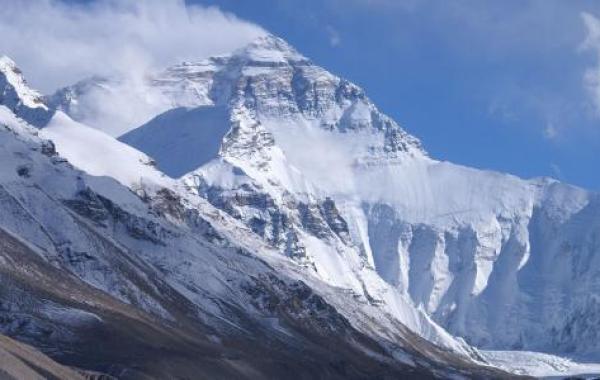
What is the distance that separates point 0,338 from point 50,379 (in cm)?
1064

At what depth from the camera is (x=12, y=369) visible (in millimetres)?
166250

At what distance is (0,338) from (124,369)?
24328 millimetres

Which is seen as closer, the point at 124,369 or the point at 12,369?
the point at 12,369

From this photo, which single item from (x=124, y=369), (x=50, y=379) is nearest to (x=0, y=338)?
(x=50, y=379)

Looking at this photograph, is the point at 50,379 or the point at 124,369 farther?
the point at 124,369

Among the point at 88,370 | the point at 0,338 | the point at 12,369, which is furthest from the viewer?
the point at 88,370

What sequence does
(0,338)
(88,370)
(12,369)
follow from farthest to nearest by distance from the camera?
1. (88,370)
2. (0,338)
3. (12,369)

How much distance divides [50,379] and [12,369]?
837 centimetres

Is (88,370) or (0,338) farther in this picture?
(88,370)

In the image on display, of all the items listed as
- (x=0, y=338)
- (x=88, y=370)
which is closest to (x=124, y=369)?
(x=88, y=370)

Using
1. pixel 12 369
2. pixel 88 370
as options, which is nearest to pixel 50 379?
pixel 12 369

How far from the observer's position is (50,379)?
570 feet

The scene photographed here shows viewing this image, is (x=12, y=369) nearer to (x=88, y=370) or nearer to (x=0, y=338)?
(x=0, y=338)

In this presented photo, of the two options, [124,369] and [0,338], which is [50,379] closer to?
[0,338]
